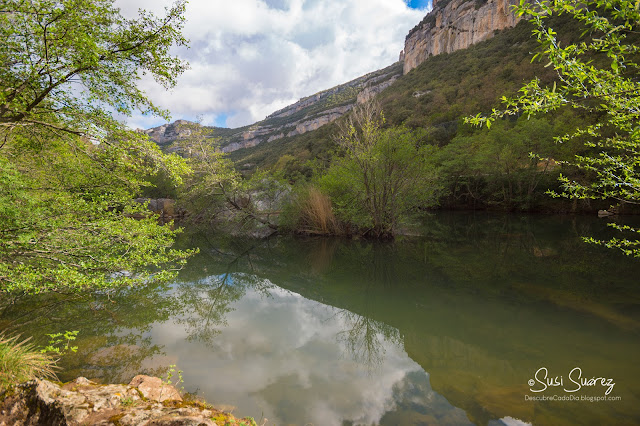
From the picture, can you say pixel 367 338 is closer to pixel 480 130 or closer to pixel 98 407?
pixel 98 407

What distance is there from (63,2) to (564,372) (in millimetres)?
8955

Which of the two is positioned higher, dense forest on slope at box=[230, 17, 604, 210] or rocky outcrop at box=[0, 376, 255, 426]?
dense forest on slope at box=[230, 17, 604, 210]

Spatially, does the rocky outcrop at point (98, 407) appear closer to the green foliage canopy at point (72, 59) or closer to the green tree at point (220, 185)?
the green foliage canopy at point (72, 59)

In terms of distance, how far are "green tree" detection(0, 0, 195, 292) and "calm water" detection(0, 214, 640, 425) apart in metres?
1.65

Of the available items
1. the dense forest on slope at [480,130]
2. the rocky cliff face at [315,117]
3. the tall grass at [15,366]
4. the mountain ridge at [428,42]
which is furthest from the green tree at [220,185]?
the rocky cliff face at [315,117]

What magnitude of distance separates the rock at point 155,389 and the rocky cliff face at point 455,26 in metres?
67.9

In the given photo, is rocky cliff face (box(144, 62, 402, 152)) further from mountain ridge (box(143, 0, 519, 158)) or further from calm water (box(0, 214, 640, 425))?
calm water (box(0, 214, 640, 425))

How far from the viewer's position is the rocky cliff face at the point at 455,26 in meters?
57.8

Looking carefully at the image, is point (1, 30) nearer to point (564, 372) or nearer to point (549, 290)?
point (564, 372)

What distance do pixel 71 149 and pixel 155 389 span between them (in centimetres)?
516

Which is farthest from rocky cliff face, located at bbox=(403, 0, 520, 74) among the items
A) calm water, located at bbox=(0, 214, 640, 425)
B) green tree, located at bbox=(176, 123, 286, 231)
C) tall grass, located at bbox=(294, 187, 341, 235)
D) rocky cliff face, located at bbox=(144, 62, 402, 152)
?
calm water, located at bbox=(0, 214, 640, 425)

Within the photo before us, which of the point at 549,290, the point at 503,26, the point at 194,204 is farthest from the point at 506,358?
the point at 503,26

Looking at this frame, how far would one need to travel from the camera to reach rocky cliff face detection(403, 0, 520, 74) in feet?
190

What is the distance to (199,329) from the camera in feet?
19.4
